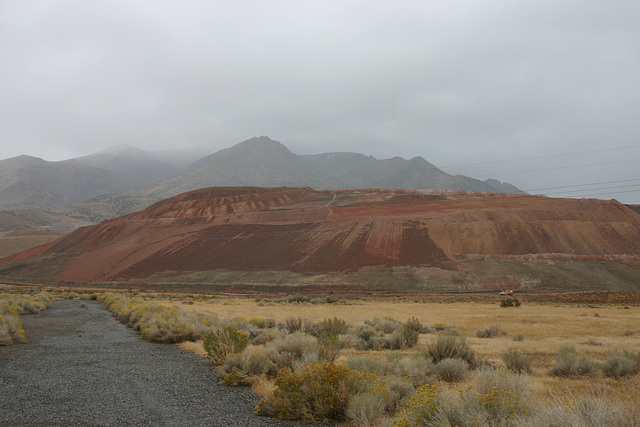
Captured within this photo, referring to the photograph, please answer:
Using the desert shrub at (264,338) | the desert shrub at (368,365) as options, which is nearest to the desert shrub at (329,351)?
the desert shrub at (368,365)

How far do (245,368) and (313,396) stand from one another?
2.97 meters

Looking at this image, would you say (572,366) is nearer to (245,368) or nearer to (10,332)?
(245,368)

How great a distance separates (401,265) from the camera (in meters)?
63.5

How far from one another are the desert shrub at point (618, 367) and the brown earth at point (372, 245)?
1901 inches

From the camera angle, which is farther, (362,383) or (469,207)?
(469,207)

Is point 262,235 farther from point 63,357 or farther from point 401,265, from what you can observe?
point 63,357

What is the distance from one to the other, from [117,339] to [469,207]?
78.4 meters

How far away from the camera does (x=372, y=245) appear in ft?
229

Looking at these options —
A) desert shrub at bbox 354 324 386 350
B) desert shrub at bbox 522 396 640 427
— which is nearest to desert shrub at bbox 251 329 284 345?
desert shrub at bbox 354 324 386 350

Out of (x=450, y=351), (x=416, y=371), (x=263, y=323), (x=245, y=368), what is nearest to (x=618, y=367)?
(x=450, y=351)

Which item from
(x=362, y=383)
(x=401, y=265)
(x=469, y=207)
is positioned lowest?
(x=401, y=265)

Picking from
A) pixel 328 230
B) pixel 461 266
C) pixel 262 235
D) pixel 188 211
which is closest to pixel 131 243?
pixel 188 211

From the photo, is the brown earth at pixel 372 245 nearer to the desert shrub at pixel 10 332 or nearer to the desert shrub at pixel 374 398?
the desert shrub at pixel 10 332

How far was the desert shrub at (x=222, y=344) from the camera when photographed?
10988 mm
